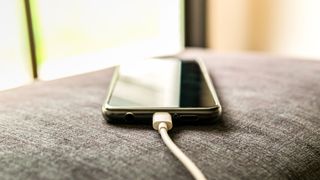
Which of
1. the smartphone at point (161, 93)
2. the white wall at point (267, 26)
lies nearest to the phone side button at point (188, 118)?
the smartphone at point (161, 93)

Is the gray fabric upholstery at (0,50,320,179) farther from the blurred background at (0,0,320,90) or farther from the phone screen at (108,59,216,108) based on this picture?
the blurred background at (0,0,320,90)

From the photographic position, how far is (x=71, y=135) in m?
0.44

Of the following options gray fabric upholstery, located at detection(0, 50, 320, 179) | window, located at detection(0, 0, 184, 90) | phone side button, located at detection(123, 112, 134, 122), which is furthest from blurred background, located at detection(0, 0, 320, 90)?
phone side button, located at detection(123, 112, 134, 122)

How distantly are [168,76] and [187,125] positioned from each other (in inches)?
6.8

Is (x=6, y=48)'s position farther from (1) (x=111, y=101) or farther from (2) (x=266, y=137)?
(2) (x=266, y=137)

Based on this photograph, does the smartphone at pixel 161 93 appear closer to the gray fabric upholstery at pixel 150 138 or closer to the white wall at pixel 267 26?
the gray fabric upholstery at pixel 150 138

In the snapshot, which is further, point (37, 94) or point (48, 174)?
point (37, 94)

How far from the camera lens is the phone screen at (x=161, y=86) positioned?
500 millimetres

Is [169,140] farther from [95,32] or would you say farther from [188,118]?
[95,32]

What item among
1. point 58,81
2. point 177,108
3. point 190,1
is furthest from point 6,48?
point 190,1

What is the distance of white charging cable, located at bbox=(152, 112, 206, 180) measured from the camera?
1.17 feet

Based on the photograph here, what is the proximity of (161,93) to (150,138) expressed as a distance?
12 cm

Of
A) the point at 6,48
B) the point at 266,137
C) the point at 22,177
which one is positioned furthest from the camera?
the point at 6,48

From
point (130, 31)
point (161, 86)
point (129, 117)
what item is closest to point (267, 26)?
point (130, 31)
